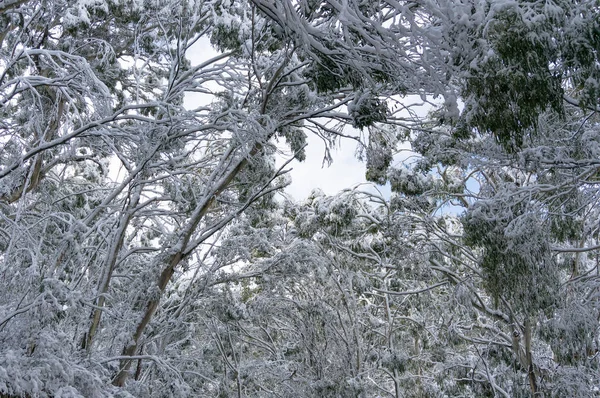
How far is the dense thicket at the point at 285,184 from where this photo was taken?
435cm

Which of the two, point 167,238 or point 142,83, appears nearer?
point 167,238

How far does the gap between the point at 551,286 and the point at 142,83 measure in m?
A: 7.29

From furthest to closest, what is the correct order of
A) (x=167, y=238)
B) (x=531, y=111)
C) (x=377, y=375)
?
(x=377, y=375) → (x=167, y=238) → (x=531, y=111)

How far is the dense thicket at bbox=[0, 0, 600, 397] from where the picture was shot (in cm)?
435

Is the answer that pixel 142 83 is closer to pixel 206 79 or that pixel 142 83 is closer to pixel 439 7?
pixel 206 79

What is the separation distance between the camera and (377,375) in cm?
1725

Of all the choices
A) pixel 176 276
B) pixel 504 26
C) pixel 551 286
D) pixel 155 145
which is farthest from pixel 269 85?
pixel 176 276

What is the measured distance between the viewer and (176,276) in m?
14.8

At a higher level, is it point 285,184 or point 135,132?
point 285,184

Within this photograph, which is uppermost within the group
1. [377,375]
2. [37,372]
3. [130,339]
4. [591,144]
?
[591,144]

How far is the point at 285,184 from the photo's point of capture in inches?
401

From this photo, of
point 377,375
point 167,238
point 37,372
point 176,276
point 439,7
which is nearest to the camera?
point 439,7

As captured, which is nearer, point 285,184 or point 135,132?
point 135,132

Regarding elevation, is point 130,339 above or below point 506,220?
below
